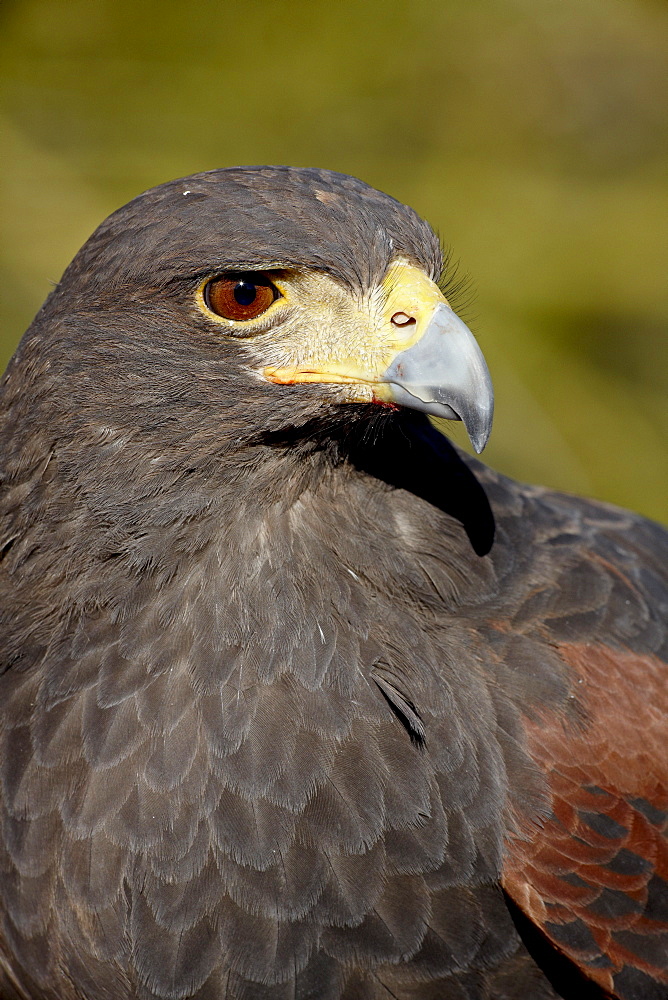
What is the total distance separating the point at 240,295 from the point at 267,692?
104 cm

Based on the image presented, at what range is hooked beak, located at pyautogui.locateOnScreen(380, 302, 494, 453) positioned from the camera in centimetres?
246

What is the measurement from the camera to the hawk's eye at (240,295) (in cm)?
253

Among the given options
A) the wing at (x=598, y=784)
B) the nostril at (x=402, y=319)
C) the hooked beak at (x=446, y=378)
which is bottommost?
the wing at (x=598, y=784)

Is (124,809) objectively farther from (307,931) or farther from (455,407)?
(455,407)

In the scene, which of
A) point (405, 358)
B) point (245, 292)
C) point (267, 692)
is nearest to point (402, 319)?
point (405, 358)

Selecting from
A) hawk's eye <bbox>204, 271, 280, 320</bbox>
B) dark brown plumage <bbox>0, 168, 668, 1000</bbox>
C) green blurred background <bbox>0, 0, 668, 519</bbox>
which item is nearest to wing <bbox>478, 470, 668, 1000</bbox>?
dark brown plumage <bbox>0, 168, 668, 1000</bbox>

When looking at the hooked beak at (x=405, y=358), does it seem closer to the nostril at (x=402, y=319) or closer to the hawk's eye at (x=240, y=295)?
the nostril at (x=402, y=319)

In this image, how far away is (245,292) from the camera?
254cm

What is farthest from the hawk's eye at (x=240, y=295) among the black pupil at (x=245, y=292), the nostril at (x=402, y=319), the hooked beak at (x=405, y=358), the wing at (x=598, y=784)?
the wing at (x=598, y=784)

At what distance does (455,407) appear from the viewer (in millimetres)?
2461

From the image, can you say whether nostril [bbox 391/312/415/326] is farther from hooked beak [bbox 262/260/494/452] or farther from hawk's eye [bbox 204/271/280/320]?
hawk's eye [bbox 204/271/280/320]

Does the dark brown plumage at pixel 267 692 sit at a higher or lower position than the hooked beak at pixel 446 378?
lower

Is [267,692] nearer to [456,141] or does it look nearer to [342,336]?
[342,336]

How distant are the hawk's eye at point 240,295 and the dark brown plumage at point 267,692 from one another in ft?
0.08
